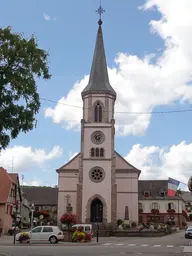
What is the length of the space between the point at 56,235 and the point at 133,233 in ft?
52.4

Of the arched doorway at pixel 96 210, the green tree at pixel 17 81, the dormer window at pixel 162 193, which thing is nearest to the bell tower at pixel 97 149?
the arched doorway at pixel 96 210

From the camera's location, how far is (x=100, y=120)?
62406 mm

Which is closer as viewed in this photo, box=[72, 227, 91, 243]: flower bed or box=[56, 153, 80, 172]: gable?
box=[72, 227, 91, 243]: flower bed

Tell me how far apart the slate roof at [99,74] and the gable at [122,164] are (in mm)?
9531

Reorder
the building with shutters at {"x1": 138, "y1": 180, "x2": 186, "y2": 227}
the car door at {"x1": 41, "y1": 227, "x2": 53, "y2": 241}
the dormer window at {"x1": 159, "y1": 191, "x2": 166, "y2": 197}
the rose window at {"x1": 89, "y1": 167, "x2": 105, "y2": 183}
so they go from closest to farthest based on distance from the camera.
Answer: the car door at {"x1": 41, "y1": 227, "x2": 53, "y2": 241} → the rose window at {"x1": 89, "y1": 167, "x2": 105, "y2": 183} → the building with shutters at {"x1": 138, "y1": 180, "x2": 186, "y2": 227} → the dormer window at {"x1": 159, "y1": 191, "x2": 166, "y2": 197}

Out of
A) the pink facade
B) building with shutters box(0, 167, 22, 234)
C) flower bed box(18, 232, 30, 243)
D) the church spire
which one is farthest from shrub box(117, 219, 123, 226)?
flower bed box(18, 232, 30, 243)

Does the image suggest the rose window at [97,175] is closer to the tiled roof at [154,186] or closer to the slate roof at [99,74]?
the slate roof at [99,74]

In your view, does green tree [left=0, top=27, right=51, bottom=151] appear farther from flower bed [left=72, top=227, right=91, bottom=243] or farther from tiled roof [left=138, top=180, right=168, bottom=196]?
tiled roof [left=138, top=180, right=168, bottom=196]

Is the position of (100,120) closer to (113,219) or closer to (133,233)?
(113,219)

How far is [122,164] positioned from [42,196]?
33.6 m

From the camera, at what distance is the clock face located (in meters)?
61.4

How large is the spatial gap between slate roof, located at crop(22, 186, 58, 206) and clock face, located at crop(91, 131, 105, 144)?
2896 cm

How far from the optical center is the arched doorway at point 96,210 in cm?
5825

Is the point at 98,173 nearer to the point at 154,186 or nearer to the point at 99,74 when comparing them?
the point at 99,74
